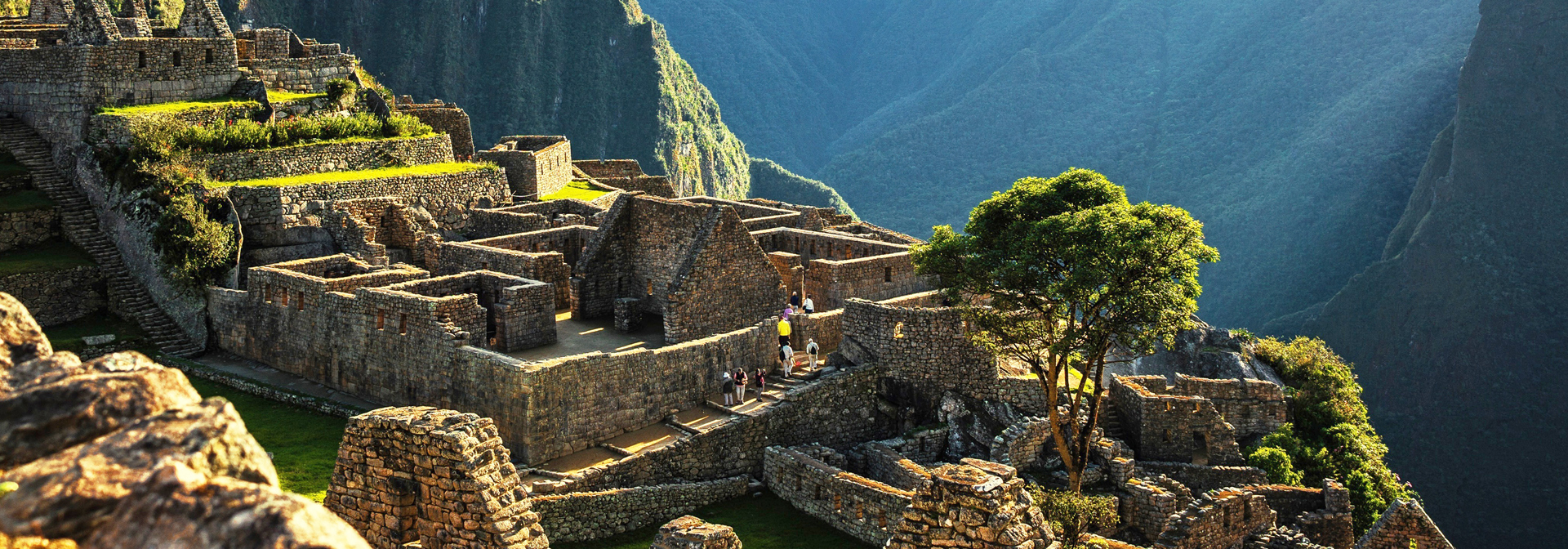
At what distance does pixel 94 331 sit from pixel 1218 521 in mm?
19444

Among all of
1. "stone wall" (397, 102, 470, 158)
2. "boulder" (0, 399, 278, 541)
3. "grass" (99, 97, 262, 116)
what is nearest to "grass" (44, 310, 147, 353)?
"grass" (99, 97, 262, 116)

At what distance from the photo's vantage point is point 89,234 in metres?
25.5

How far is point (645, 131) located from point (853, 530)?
580 feet

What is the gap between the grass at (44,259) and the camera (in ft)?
76.7

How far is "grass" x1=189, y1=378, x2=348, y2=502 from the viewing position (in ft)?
51.1

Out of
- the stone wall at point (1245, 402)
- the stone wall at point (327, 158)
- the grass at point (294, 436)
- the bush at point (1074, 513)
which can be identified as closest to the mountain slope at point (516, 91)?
the stone wall at point (327, 158)

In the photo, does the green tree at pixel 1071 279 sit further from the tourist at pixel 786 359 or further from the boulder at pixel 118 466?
the boulder at pixel 118 466

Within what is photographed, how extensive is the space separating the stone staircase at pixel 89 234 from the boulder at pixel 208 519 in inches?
806

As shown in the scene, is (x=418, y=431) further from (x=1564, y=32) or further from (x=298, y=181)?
(x=1564, y=32)

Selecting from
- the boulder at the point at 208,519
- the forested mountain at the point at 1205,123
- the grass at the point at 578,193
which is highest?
the forested mountain at the point at 1205,123

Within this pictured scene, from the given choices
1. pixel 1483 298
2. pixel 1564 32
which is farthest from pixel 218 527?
pixel 1564 32

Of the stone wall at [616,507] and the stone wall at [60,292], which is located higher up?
the stone wall at [60,292]

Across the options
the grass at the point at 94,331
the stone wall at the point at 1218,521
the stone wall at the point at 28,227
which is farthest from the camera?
the stone wall at the point at 28,227

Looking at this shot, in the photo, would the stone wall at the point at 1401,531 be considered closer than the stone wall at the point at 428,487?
No
